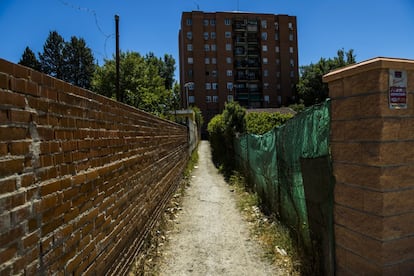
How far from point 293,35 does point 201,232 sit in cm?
5915

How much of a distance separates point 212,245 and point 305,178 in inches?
87.4

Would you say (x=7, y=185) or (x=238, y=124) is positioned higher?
(x=238, y=124)

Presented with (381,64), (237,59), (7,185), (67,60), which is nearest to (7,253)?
(7,185)

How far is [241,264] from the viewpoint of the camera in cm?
431

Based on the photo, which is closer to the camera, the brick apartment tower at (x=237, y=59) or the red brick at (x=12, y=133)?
the red brick at (x=12, y=133)

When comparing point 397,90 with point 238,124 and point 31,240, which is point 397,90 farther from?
point 238,124

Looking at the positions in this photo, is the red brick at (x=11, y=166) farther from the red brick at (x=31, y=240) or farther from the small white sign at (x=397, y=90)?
the small white sign at (x=397, y=90)

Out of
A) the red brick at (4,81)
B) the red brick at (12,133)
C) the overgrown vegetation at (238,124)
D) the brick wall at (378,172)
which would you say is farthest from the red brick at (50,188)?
the overgrown vegetation at (238,124)

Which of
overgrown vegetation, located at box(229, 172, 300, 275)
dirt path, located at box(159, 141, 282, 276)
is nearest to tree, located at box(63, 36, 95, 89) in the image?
dirt path, located at box(159, 141, 282, 276)

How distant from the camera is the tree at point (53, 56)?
46219mm

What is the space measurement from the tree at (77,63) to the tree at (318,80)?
3531cm

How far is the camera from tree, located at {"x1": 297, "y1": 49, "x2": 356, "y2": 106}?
164ft

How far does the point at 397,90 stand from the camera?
7.74ft

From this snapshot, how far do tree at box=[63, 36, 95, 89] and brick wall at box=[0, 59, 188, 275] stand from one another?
47951 mm
